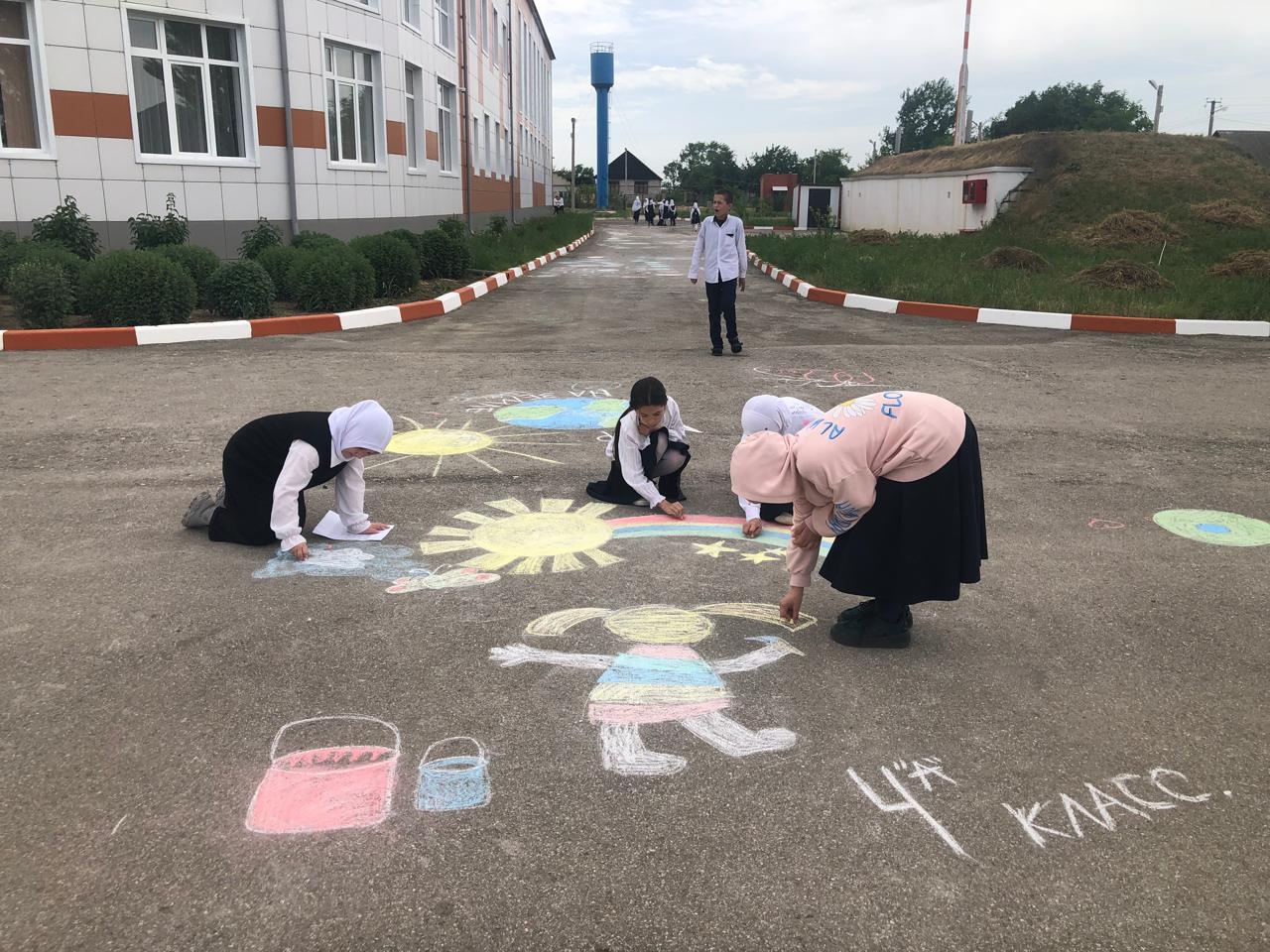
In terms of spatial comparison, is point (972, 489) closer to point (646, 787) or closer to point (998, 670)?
point (998, 670)

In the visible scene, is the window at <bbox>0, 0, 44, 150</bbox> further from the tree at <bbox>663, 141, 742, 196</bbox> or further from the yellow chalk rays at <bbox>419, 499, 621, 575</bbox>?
the tree at <bbox>663, 141, 742, 196</bbox>

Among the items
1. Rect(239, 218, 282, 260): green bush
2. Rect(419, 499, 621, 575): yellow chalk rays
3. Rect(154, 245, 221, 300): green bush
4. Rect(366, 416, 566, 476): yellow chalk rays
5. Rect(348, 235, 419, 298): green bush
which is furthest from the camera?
Rect(239, 218, 282, 260): green bush

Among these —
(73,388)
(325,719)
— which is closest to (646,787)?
(325,719)

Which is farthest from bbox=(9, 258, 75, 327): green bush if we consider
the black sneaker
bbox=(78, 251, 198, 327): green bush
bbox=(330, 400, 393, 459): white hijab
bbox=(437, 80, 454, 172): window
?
bbox=(437, 80, 454, 172): window

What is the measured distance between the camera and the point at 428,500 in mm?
4465

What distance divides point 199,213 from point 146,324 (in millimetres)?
4915

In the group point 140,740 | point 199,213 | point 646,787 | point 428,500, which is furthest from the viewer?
point 199,213

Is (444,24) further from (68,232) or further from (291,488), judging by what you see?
(291,488)

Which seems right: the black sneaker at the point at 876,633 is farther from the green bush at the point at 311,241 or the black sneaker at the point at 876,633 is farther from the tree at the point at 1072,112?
the tree at the point at 1072,112

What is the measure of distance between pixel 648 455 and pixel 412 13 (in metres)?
16.9

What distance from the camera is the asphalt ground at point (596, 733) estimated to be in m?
1.88

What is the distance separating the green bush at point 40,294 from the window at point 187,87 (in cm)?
471

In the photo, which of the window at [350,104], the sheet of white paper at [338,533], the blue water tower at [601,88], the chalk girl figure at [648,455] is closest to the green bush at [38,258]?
the window at [350,104]

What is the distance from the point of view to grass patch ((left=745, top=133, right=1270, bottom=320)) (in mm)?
12172
